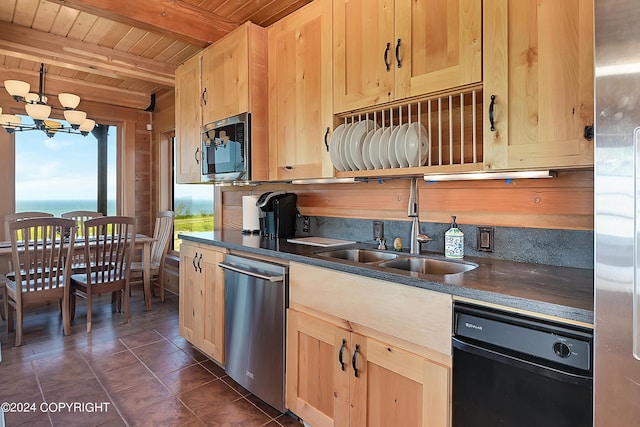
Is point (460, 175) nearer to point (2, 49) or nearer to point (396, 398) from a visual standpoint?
point (396, 398)

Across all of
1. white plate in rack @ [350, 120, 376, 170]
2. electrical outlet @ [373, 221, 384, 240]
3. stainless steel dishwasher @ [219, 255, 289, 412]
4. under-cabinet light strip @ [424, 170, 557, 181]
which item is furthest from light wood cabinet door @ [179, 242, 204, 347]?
under-cabinet light strip @ [424, 170, 557, 181]

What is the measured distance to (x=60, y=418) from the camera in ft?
6.46

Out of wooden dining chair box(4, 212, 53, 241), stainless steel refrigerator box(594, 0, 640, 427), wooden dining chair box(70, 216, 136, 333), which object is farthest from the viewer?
wooden dining chair box(4, 212, 53, 241)

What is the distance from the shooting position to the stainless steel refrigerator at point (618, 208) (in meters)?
0.74

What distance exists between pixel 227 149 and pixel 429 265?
160 cm

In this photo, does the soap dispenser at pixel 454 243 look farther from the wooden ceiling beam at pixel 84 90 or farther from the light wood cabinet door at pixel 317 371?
the wooden ceiling beam at pixel 84 90

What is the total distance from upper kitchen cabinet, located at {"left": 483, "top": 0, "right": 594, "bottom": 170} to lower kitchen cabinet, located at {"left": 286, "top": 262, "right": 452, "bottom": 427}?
0.64 metres

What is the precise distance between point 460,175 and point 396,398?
0.97 metres

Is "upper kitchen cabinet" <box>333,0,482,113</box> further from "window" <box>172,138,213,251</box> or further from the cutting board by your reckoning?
"window" <box>172,138,213,251</box>

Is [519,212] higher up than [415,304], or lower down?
higher up

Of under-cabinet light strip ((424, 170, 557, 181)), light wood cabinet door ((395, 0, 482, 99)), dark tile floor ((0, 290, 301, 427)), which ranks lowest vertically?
dark tile floor ((0, 290, 301, 427))

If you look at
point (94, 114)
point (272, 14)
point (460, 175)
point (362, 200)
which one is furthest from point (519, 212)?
point (94, 114)

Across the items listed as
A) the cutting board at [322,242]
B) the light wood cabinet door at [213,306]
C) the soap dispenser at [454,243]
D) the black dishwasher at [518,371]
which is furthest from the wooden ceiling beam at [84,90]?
the black dishwasher at [518,371]

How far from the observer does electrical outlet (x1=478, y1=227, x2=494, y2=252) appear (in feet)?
5.82
